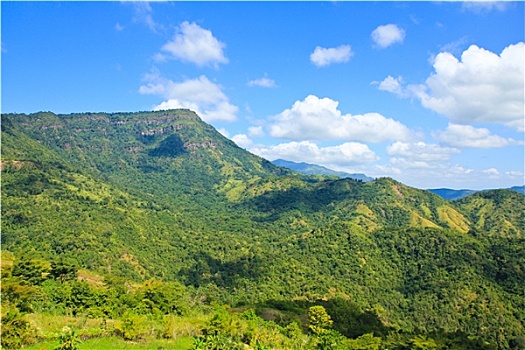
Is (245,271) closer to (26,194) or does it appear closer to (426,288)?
(426,288)

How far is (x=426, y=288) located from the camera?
124m

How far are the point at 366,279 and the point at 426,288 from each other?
63.6ft

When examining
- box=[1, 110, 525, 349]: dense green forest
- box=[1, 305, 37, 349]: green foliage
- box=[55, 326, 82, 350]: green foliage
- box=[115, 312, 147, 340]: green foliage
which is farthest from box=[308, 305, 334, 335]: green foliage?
box=[55, 326, 82, 350]: green foliage

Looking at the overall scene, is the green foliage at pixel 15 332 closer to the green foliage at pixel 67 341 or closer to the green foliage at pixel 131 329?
the green foliage at pixel 67 341

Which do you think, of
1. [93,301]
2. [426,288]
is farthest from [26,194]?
[426,288]

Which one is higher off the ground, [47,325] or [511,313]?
[47,325]

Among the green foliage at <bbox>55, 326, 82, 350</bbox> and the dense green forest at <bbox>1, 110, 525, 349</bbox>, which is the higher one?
the green foliage at <bbox>55, 326, 82, 350</bbox>

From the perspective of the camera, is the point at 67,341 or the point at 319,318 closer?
the point at 67,341

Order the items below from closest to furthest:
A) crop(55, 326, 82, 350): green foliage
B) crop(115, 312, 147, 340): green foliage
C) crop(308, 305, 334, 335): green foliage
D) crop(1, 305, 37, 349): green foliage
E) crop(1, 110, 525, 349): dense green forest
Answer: crop(55, 326, 82, 350): green foliage, crop(1, 305, 37, 349): green foliage, crop(115, 312, 147, 340): green foliage, crop(1, 110, 525, 349): dense green forest, crop(308, 305, 334, 335): green foliage

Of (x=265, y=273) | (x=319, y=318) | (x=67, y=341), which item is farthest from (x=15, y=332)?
(x=265, y=273)

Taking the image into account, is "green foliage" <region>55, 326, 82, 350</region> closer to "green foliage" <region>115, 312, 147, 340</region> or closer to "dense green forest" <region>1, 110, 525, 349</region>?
"green foliage" <region>115, 312, 147, 340</region>

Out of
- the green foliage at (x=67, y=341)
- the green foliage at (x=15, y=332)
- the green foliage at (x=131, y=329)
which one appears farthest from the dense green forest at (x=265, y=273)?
the green foliage at (x=67, y=341)

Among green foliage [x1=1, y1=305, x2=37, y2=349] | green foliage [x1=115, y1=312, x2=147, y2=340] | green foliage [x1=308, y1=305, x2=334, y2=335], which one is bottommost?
green foliage [x1=308, y1=305, x2=334, y2=335]

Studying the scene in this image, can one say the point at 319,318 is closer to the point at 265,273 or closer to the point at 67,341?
the point at 67,341
